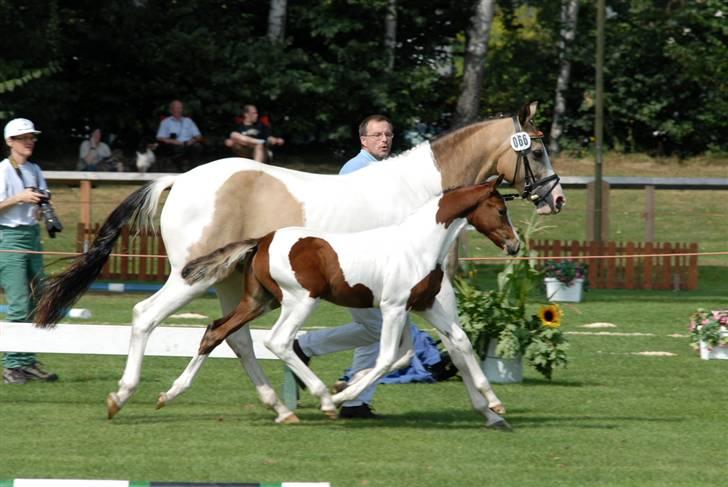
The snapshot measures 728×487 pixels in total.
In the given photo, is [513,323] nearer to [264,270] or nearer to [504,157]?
[504,157]

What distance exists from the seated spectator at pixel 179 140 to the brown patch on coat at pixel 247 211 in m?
14.9

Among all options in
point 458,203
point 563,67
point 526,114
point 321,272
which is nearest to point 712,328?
point 526,114

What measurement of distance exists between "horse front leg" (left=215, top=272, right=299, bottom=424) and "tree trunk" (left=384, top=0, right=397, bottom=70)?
19.8m

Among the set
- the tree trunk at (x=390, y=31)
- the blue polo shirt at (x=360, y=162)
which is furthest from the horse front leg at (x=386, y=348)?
the tree trunk at (x=390, y=31)

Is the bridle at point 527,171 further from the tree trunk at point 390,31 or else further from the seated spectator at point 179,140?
the tree trunk at point 390,31

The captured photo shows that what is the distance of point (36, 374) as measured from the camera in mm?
10977

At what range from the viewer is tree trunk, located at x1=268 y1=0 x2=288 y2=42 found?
29359 mm

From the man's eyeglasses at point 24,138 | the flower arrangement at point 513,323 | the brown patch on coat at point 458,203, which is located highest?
the man's eyeglasses at point 24,138

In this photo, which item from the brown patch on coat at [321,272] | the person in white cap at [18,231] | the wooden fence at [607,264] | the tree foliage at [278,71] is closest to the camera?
the brown patch on coat at [321,272]

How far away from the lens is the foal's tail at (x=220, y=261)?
880cm

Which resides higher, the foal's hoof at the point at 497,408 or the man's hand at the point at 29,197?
the man's hand at the point at 29,197

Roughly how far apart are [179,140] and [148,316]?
15268 mm

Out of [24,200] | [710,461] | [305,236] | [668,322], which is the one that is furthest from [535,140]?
[668,322]

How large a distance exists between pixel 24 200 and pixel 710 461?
511 centimetres
